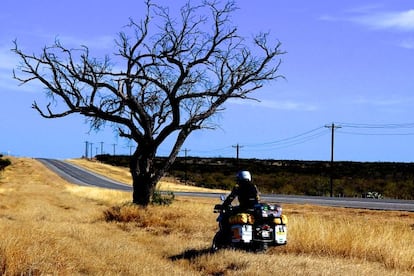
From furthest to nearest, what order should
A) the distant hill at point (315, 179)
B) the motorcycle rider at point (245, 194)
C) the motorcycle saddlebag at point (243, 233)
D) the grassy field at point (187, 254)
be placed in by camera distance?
1. the distant hill at point (315, 179)
2. the motorcycle rider at point (245, 194)
3. the motorcycle saddlebag at point (243, 233)
4. the grassy field at point (187, 254)

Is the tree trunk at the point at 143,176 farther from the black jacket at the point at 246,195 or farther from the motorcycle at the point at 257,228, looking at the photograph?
the motorcycle at the point at 257,228

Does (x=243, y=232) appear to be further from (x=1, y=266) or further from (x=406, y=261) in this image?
(x=1, y=266)

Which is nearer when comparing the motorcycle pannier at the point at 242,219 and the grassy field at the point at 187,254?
the grassy field at the point at 187,254

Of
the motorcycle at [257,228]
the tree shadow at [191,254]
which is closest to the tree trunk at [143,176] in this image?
the tree shadow at [191,254]

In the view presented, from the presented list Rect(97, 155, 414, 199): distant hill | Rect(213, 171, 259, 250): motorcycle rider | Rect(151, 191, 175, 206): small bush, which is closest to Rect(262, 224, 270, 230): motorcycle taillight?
Rect(213, 171, 259, 250): motorcycle rider

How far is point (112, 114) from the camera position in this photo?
24.4 meters

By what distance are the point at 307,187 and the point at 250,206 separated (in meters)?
60.5

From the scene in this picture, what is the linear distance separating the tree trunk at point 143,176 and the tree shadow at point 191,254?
474 inches

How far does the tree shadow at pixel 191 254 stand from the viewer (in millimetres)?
11273

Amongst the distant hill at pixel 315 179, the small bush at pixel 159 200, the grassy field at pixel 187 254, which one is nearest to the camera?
the grassy field at pixel 187 254

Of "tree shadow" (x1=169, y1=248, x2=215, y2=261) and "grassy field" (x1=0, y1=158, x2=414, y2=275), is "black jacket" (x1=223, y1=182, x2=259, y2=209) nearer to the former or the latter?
"grassy field" (x1=0, y1=158, x2=414, y2=275)

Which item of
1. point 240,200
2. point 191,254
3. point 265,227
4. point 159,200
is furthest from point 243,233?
point 159,200

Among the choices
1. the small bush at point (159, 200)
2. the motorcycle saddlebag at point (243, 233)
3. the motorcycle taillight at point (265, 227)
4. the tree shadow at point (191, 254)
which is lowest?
the tree shadow at point (191, 254)

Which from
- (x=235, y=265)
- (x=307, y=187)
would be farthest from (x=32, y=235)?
(x=307, y=187)
